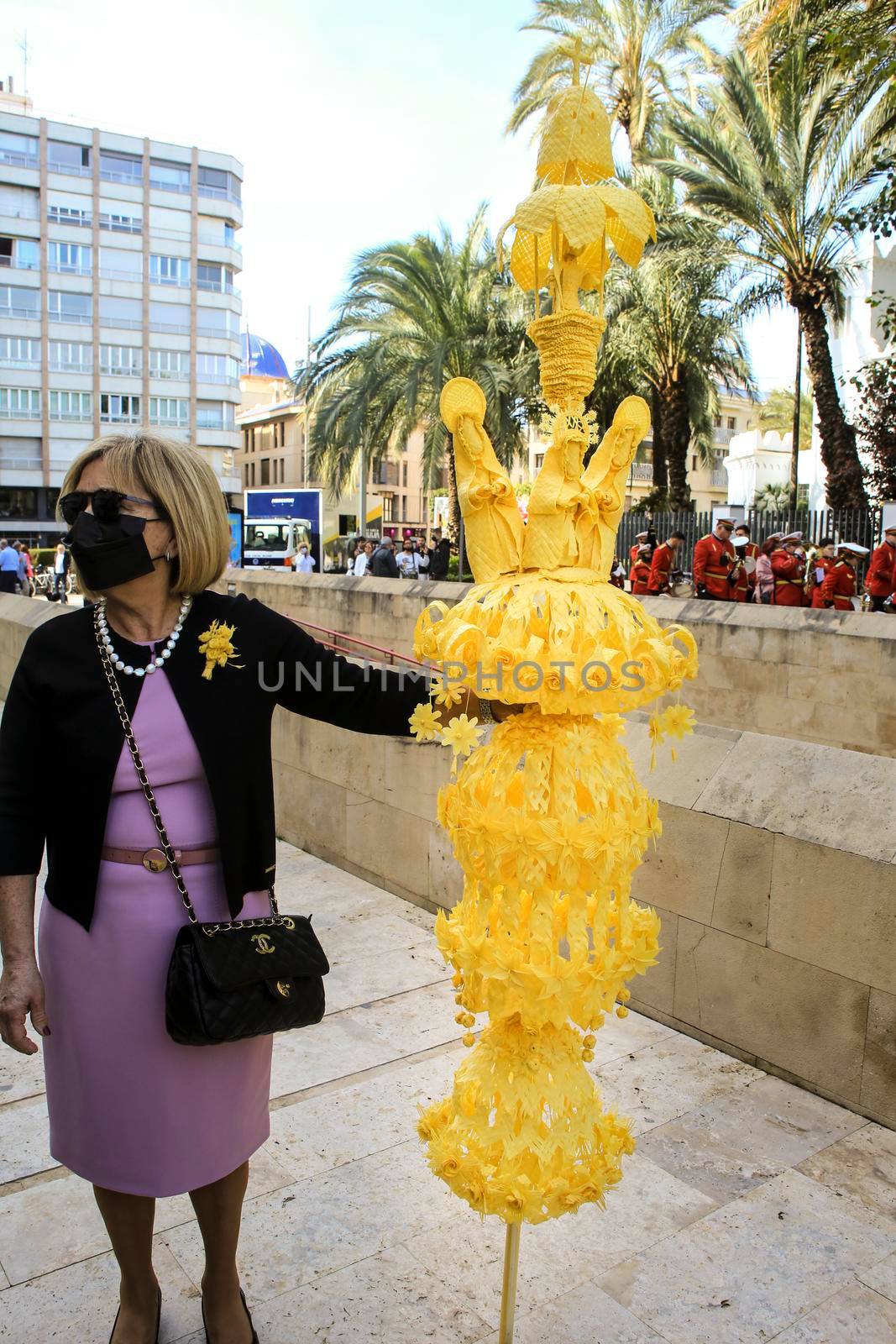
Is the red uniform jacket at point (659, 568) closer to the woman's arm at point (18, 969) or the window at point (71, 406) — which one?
the woman's arm at point (18, 969)

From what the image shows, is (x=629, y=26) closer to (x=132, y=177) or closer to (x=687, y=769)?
(x=687, y=769)

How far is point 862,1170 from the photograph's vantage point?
2.92 metres

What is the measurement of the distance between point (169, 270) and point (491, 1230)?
61297 mm

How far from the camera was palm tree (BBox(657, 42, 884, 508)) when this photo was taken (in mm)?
14633

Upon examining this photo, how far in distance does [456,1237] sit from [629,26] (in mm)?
22697

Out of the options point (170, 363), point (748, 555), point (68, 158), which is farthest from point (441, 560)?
point (68, 158)

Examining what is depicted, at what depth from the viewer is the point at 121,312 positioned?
55.6 m

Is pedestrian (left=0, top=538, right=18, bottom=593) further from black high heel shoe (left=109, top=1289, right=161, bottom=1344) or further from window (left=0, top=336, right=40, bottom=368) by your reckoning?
window (left=0, top=336, right=40, bottom=368)

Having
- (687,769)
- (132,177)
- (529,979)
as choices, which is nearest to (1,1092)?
(529,979)

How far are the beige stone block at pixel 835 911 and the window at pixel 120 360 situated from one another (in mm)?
58194

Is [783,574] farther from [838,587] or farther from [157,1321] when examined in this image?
[157,1321]

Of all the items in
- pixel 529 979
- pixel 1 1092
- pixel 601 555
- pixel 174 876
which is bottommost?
pixel 1 1092

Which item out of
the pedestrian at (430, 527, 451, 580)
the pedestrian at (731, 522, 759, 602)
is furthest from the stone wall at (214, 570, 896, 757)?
the pedestrian at (430, 527, 451, 580)

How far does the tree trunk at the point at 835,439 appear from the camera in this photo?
17312mm
